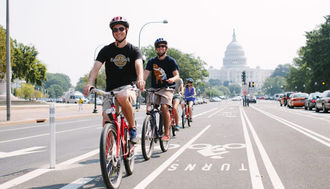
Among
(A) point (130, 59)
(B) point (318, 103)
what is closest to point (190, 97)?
(A) point (130, 59)

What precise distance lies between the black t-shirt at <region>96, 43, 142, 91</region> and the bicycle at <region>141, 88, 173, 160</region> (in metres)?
1.21

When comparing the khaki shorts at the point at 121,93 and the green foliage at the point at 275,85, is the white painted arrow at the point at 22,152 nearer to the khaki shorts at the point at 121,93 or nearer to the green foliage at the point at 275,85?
the khaki shorts at the point at 121,93

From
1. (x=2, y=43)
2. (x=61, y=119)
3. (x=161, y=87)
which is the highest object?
(x=2, y=43)

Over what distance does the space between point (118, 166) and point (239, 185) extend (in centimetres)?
156

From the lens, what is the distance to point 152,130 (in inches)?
265

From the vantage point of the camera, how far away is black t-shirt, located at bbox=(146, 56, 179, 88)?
736 centimetres

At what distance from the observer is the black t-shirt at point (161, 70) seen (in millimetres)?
7359

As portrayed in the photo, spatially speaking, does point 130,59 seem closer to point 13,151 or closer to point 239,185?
point 239,185

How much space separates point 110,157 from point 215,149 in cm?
393

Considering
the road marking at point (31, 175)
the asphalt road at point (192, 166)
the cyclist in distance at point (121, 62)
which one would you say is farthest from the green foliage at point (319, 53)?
the cyclist in distance at point (121, 62)

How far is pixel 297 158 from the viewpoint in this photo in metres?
6.72

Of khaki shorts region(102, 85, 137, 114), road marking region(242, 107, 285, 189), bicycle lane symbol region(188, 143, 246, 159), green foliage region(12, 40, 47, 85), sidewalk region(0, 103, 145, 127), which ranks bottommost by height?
sidewalk region(0, 103, 145, 127)

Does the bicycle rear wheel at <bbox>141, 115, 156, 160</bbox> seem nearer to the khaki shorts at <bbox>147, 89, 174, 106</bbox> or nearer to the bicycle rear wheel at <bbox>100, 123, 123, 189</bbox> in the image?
the khaki shorts at <bbox>147, 89, 174, 106</bbox>

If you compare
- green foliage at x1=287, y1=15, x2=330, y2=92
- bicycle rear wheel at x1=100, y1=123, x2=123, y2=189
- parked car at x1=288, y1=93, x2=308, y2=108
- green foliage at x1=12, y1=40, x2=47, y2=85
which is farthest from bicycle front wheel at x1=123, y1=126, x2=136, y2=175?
green foliage at x1=287, y1=15, x2=330, y2=92
